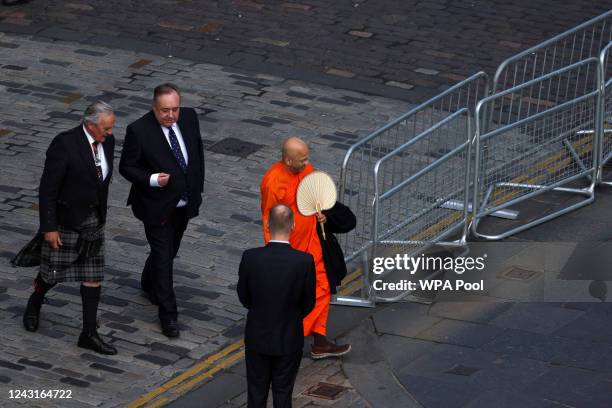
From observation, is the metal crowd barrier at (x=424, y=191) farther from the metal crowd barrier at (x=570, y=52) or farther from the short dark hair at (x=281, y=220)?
the metal crowd barrier at (x=570, y=52)

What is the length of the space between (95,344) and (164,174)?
1322 mm

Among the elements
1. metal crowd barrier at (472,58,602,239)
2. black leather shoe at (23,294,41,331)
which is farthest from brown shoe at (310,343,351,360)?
metal crowd barrier at (472,58,602,239)

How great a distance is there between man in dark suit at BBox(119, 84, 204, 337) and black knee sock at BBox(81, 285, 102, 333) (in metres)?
0.54

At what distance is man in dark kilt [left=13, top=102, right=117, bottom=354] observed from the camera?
938 cm

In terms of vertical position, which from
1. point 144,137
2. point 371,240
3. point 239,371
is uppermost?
point 144,137

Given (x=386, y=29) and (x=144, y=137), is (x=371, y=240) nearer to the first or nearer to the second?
(x=144, y=137)

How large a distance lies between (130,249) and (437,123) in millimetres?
2816

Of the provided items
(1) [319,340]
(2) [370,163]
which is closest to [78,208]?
Result: (1) [319,340]

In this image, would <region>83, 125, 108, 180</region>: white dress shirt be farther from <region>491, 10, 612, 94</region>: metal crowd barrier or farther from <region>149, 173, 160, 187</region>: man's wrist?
<region>491, 10, 612, 94</region>: metal crowd barrier

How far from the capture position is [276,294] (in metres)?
8.16

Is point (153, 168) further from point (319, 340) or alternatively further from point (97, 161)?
point (319, 340)

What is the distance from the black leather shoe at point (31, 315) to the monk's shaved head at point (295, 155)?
2.26m

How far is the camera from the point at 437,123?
1098cm

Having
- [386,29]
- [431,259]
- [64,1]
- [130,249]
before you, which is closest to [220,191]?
[130,249]
